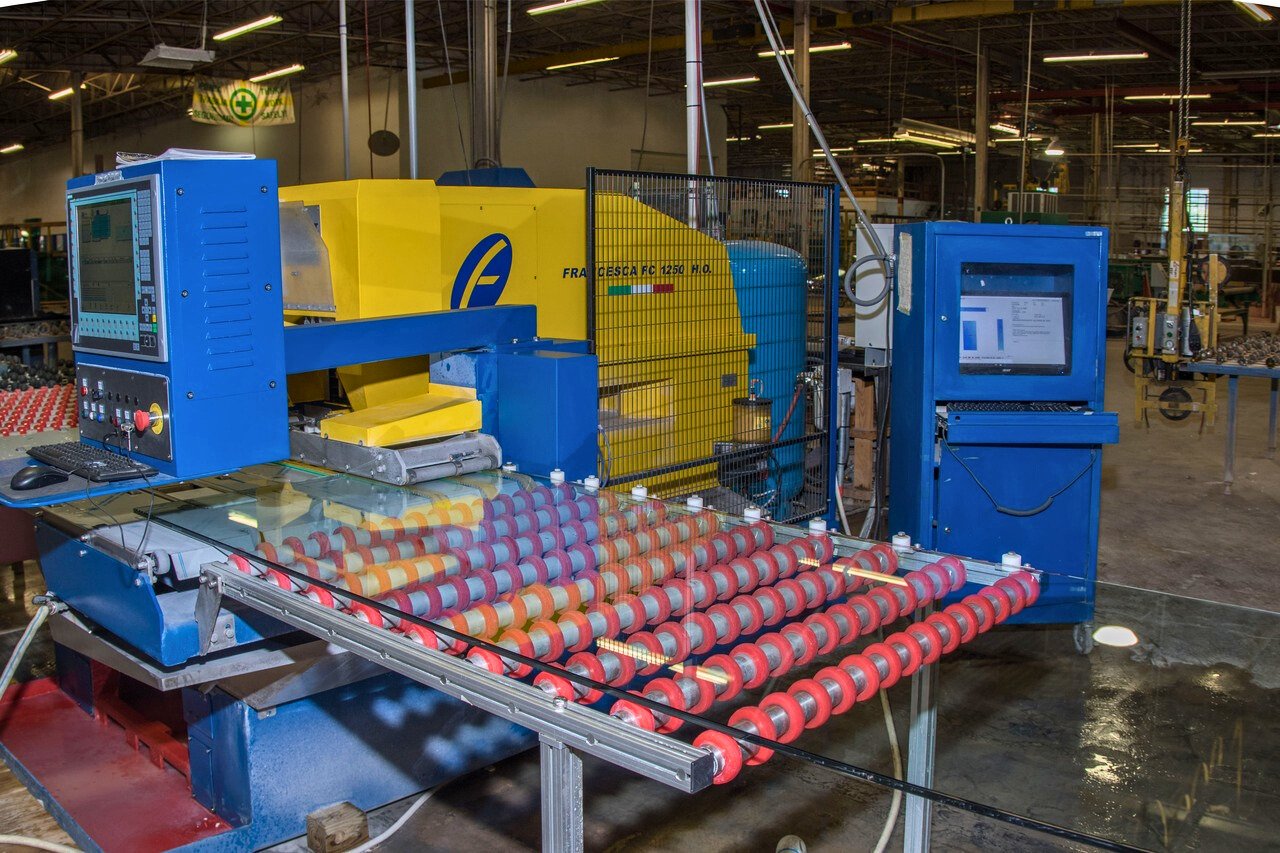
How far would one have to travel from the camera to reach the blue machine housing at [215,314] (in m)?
2.26

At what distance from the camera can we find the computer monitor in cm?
229

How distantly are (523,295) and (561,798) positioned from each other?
9.06 feet

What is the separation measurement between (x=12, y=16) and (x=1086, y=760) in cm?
1694

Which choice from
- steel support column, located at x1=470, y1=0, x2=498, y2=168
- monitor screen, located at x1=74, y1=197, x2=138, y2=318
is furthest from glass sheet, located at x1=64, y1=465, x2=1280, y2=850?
steel support column, located at x1=470, y1=0, x2=498, y2=168

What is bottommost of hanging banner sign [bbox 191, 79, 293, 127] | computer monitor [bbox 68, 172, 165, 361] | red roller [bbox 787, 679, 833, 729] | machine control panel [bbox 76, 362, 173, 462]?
red roller [bbox 787, 679, 833, 729]

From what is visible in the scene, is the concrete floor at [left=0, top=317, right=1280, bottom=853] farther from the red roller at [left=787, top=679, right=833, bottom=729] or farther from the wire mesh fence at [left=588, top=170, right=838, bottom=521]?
the wire mesh fence at [left=588, top=170, right=838, bottom=521]

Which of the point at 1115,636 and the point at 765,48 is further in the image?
the point at 765,48

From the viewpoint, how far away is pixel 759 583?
2064 millimetres

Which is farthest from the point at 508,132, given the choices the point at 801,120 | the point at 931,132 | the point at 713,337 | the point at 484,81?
the point at 713,337

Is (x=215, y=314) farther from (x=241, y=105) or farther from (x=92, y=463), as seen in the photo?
(x=241, y=105)

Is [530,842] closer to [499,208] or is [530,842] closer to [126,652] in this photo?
[126,652]

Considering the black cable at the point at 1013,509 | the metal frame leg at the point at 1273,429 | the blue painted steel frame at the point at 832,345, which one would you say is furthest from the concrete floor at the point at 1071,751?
the metal frame leg at the point at 1273,429

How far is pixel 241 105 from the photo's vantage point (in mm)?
11570

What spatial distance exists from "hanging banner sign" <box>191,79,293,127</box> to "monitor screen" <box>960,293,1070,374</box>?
30.5ft
